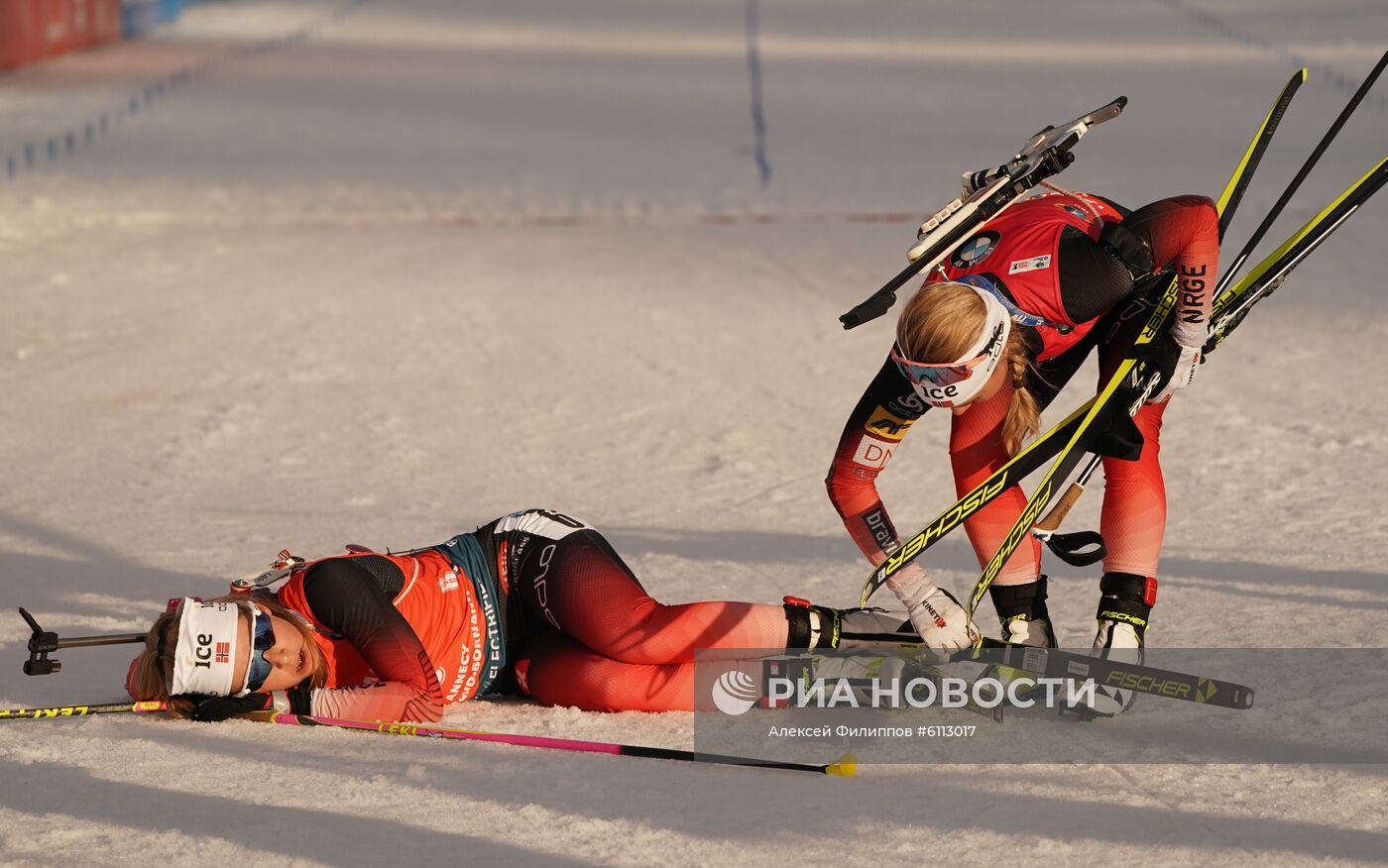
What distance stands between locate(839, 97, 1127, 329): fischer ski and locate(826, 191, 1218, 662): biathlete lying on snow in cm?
5

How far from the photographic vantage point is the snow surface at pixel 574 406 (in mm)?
3449

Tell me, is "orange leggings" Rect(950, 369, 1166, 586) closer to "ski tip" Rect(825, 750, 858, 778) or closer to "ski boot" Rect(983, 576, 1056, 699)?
"ski boot" Rect(983, 576, 1056, 699)

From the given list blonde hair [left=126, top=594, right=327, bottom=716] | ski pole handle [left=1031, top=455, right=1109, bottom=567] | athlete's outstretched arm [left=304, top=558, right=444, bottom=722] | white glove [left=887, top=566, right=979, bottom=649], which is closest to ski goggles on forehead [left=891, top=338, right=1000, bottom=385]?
white glove [left=887, top=566, right=979, bottom=649]

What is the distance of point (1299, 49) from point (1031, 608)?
17.2m

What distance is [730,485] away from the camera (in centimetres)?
620

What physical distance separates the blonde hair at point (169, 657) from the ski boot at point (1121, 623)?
1.88m

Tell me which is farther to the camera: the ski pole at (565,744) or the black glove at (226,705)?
the black glove at (226,705)

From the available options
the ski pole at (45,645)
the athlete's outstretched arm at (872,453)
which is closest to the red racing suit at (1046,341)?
the athlete's outstretched arm at (872,453)

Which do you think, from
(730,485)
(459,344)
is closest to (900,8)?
(459,344)

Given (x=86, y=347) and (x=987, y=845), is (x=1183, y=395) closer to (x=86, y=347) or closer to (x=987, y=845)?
(x=987, y=845)

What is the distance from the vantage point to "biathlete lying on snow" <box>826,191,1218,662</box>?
Answer: 3799 mm

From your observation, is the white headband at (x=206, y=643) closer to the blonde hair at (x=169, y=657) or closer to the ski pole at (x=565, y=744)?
the blonde hair at (x=169, y=657)

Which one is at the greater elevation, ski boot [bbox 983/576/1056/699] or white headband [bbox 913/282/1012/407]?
white headband [bbox 913/282/1012/407]

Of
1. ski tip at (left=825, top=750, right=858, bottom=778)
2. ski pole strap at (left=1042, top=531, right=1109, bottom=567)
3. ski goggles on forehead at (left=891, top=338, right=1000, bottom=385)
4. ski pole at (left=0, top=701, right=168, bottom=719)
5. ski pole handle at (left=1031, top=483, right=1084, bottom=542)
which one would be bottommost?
ski tip at (left=825, top=750, right=858, bottom=778)
